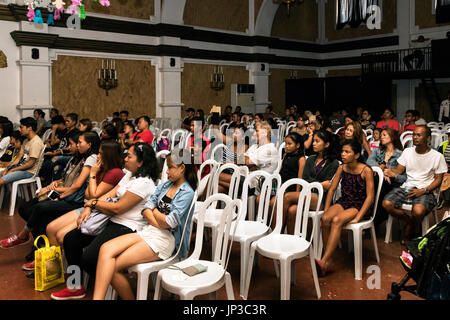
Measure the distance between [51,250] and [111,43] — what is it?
7.95 meters

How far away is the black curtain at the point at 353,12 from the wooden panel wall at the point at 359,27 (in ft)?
3.85

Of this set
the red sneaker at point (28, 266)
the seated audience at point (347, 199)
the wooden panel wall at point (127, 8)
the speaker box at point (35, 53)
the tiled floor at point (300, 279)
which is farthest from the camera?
the wooden panel wall at point (127, 8)

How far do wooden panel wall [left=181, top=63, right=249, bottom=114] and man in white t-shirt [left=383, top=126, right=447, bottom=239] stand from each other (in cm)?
828

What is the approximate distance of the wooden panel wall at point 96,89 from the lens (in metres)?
9.78

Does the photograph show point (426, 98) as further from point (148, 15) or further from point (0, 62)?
point (0, 62)

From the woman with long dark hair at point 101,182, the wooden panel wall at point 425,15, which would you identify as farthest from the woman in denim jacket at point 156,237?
the wooden panel wall at point 425,15

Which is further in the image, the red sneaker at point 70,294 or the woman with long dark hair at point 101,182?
the woman with long dark hair at point 101,182

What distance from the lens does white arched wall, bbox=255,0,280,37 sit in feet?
44.0

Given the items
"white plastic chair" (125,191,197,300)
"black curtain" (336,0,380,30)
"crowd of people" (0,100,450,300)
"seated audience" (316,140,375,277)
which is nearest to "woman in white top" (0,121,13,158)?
"crowd of people" (0,100,450,300)

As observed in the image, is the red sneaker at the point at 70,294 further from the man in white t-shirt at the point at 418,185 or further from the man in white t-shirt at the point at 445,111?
the man in white t-shirt at the point at 445,111

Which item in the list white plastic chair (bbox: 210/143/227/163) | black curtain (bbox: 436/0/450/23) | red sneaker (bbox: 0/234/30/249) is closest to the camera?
red sneaker (bbox: 0/234/30/249)

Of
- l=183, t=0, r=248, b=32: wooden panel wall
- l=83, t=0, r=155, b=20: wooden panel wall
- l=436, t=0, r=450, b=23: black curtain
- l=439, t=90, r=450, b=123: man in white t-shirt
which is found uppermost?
l=183, t=0, r=248, b=32: wooden panel wall

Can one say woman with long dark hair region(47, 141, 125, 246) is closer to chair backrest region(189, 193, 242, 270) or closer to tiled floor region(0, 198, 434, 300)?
tiled floor region(0, 198, 434, 300)

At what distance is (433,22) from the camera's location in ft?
43.7
